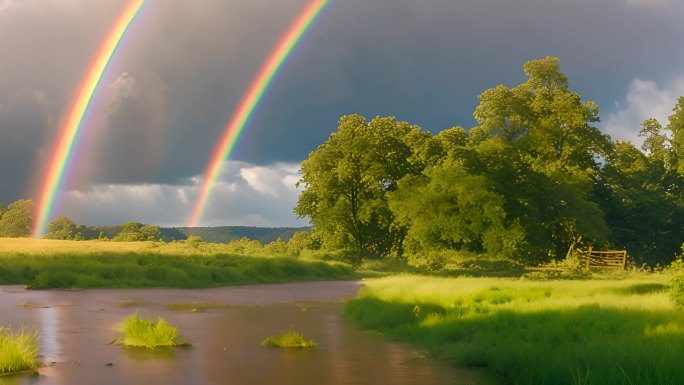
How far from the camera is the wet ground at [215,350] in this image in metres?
15.8

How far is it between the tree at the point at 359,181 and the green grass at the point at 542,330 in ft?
174

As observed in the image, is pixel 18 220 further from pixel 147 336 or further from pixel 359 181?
pixel 147 336

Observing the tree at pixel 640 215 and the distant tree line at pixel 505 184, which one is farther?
the tree at pixel 640 215

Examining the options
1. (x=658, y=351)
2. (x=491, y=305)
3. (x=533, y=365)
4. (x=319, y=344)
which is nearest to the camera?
(x=658, y=351)

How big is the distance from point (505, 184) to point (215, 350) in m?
50.1

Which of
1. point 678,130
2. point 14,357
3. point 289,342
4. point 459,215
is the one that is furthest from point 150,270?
point 678,130

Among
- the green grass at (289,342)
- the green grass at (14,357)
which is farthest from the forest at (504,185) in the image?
the green grass at (14,357)

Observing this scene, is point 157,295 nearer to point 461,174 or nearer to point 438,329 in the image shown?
point 438,329

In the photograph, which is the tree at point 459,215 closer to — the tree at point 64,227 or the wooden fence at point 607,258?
the wooden fence at point 607,258

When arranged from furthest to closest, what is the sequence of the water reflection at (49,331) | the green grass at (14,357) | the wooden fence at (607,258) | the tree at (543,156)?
1. the tree at (543,156)
2. the wooden fence at (607,258)
3. the water reflection at (49,331)
4. the green grass at (14,357)

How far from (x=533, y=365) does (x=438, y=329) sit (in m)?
6.50

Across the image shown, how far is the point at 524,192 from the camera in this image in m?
67.3

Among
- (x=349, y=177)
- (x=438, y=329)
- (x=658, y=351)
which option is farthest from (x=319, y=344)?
(x=349, y=177)

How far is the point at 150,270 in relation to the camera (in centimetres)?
5338
